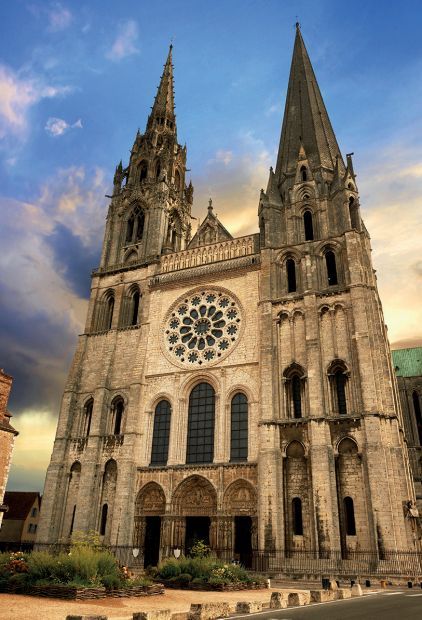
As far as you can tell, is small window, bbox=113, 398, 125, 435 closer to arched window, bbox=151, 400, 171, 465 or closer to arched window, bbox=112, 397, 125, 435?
arched window, bbox=112, 397, 125, 435

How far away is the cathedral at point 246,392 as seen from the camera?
22.7 m

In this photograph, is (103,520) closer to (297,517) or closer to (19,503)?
(297,517)

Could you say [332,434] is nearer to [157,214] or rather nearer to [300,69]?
[157,214]

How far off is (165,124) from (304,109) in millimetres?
14084

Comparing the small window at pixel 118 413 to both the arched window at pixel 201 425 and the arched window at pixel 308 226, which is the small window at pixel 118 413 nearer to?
the arched window at pixel 201 425

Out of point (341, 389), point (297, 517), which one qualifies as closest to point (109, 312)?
point (341, 389)

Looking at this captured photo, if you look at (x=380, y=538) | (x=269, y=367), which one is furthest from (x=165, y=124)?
(x=380, y=538)

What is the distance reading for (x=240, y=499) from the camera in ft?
80.2

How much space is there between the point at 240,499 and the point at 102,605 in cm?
1417

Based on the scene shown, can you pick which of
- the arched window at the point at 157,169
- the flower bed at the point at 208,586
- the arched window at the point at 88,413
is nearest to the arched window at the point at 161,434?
the arched window at the point at 88,413

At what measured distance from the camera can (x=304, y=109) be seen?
125 feet

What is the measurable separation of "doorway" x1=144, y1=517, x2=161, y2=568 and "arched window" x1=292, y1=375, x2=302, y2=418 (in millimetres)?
9602

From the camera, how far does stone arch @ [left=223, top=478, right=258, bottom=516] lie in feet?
78.8

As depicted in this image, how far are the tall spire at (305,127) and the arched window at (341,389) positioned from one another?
51.7 feet
